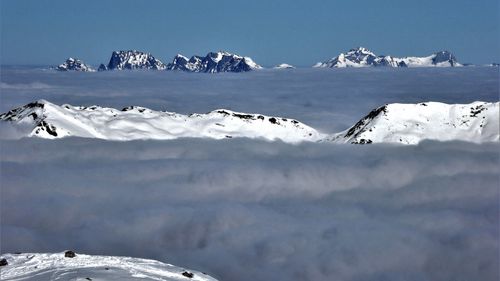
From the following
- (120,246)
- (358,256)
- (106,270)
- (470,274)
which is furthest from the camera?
(120,246)

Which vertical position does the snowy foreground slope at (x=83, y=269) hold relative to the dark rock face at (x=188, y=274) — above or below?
above

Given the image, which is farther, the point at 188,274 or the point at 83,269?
the point at 188,274

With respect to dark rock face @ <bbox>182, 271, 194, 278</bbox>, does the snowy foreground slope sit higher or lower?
higher

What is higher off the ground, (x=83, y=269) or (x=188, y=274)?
(x=83, y=269)

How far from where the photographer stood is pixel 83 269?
83.4 meters

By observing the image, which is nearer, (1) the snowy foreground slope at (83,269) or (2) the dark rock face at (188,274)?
(1) the snowy foreground slope at (83,269)

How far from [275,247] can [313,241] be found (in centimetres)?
1539

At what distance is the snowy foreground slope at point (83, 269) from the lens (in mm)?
79688

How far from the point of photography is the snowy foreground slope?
261 ft

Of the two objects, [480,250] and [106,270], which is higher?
[106,270]

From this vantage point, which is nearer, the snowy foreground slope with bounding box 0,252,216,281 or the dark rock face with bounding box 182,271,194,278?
the snowy foreground slope with bounding box 0,252,216,281

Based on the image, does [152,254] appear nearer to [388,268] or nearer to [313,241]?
[313,241]

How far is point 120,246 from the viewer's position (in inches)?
7672

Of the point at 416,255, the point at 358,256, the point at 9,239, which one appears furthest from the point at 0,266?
the point at 416,255
